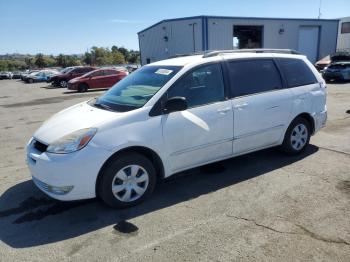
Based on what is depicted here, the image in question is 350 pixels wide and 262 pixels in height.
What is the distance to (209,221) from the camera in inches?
146

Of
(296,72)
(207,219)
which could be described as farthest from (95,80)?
(207,219)

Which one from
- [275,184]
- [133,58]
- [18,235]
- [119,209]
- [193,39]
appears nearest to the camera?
[18,235]

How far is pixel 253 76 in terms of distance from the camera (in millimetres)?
5113

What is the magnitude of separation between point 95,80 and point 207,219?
65.9ft

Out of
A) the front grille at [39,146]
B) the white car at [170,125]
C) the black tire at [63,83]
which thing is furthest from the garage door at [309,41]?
the front grille at [39,146]

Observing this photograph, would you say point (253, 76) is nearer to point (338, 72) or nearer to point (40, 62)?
point (338, 72)

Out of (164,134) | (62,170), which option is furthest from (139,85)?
(62,170)

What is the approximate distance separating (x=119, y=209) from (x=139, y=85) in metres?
1.76

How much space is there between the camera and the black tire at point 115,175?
388cm

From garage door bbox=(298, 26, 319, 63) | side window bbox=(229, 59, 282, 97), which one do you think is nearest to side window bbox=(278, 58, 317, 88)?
side window bbox=(229, 59, 282, 97)

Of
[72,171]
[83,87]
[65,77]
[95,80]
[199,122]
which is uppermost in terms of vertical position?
[199,122]

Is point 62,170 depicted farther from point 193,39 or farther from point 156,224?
point 193,39

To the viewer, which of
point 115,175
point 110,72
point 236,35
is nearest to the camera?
point 115,175

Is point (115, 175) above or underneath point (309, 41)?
underneath
